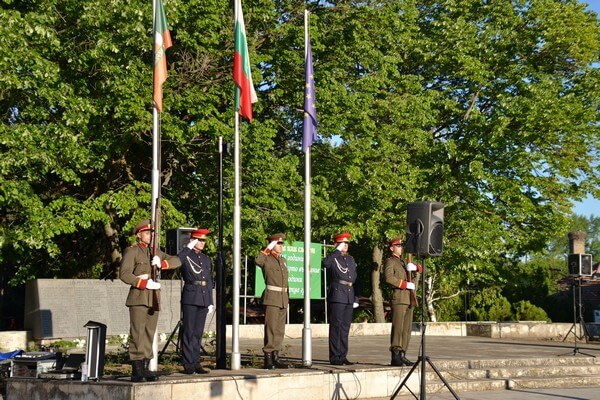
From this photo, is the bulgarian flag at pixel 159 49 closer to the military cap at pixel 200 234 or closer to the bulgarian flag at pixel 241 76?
the bulgarian flag at pixel 241 76

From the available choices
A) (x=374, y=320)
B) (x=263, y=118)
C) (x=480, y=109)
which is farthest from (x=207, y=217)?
(x=480, y=109)

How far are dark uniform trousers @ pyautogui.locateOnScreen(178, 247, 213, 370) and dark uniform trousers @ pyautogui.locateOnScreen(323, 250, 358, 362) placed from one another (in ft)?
8.20

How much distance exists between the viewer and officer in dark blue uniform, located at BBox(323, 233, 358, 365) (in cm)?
1631

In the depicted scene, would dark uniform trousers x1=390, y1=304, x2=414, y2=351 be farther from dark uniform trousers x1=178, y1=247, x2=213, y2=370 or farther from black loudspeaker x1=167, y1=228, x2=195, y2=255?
black loudspeaker x1=167, y1=228, x2=195, y2=255

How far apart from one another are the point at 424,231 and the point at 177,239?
5773mm

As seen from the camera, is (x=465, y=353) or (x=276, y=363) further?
(x=465, y=353)

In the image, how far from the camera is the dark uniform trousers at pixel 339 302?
53.5ft

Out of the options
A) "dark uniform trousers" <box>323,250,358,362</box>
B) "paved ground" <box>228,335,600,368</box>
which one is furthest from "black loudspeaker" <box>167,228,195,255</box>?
"dark uniform trousers" <box>323,250,358,362</box>

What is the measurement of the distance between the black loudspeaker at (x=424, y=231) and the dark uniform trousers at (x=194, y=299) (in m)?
3.03

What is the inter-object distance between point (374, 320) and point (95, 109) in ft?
53.9

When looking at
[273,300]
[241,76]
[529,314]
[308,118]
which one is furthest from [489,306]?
[241,76]

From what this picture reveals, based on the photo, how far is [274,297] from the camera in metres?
15.7

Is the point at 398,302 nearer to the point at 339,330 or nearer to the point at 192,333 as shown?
the point at 339,330

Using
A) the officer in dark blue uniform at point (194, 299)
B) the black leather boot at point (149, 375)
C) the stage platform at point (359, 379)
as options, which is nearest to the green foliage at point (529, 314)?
the stage platform at point (359, 379)
